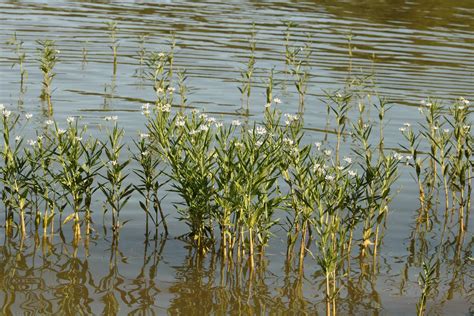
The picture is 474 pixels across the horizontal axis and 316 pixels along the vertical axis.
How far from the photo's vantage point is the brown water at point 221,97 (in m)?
7.52

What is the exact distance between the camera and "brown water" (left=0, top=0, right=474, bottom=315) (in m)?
7.52

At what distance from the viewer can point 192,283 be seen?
775 centimetres

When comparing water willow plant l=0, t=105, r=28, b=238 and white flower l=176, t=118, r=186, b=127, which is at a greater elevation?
white flower l=176, t=118, r=186, b=127

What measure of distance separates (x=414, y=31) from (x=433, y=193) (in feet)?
39.9

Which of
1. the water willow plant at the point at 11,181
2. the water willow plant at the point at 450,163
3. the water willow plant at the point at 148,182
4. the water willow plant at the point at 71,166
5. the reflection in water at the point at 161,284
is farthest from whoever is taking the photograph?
the water willow plant at the point at 450,163

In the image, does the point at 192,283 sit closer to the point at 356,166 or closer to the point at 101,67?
the point at 356,166

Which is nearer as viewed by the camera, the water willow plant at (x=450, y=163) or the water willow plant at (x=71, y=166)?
the water willow plant at (x=71, y=166)

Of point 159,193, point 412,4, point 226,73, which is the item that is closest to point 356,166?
point 159,193

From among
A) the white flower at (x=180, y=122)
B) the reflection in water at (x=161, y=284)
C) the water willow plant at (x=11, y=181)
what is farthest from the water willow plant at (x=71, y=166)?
the white flower at (x=180, y=122)

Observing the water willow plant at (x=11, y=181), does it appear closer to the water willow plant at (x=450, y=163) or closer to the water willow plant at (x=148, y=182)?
the water willow plant at (x=148, y=182)

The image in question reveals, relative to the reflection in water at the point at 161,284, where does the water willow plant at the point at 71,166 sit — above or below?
above

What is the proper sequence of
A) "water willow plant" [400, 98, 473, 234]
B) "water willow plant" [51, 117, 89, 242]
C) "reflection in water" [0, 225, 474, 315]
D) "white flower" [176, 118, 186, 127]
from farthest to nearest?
"water willow plant" [400, 98, 473, 234] < "water willow plant" [51, 117, 89, 242] < "white flower" [176, 118, 186, 127] < "reflection in water" [0, 225, 474, 315]

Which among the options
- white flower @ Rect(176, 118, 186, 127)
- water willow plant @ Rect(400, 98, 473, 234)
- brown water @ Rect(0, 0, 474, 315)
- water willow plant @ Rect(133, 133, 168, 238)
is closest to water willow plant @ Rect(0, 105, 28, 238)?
brown water @ Rect(0, 0, 474, 315)

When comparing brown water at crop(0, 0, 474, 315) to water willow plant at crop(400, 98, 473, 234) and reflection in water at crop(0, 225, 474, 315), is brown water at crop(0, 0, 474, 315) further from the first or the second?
water willow plant at crop(400, 98, 473, 234)
